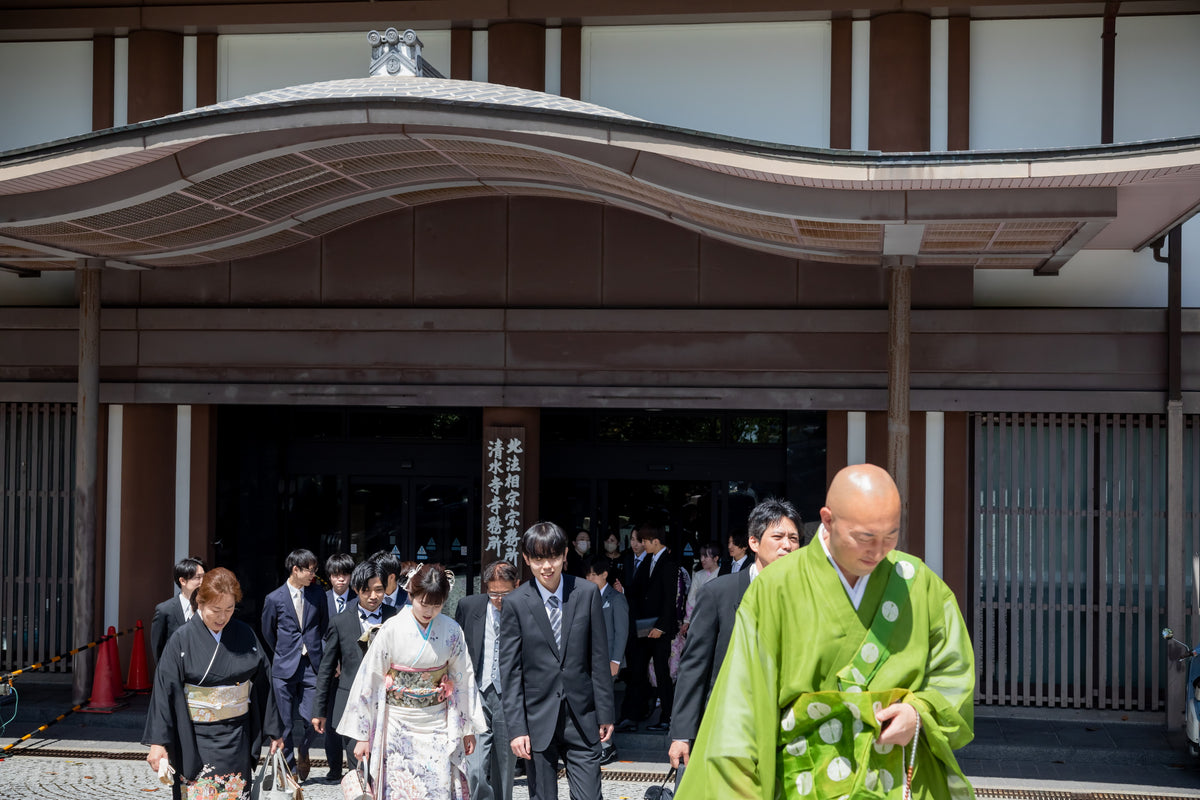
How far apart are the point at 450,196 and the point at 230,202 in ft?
7.53

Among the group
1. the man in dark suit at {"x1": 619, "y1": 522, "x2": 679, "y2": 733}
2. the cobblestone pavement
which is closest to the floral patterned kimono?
the cobblestone pavement

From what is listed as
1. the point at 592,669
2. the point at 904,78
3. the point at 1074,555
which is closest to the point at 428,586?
the point at 592,669

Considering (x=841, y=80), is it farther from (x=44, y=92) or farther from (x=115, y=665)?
(x=115, y=665)

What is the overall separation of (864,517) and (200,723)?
4.06 m

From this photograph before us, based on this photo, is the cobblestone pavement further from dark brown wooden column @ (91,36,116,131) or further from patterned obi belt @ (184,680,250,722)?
dark brown wooden column @ (91,36,116,131)

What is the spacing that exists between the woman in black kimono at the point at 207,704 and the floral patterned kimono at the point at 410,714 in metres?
0.58

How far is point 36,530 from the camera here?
12023 mm

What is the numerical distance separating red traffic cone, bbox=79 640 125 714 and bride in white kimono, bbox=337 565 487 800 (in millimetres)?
5032

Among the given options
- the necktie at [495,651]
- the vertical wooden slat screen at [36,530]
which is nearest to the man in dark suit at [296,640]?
the necktie at [495,651]

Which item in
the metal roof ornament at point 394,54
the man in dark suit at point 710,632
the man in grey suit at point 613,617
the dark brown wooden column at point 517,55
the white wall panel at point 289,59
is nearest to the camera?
the man in dark suit at point 710,632

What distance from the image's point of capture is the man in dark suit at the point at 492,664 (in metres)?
7.33

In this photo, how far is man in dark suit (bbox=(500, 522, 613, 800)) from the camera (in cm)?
677

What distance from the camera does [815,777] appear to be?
426cm

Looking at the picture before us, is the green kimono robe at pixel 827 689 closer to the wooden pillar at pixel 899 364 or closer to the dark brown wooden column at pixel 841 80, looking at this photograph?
the wooden pillar at pixel 899 364
